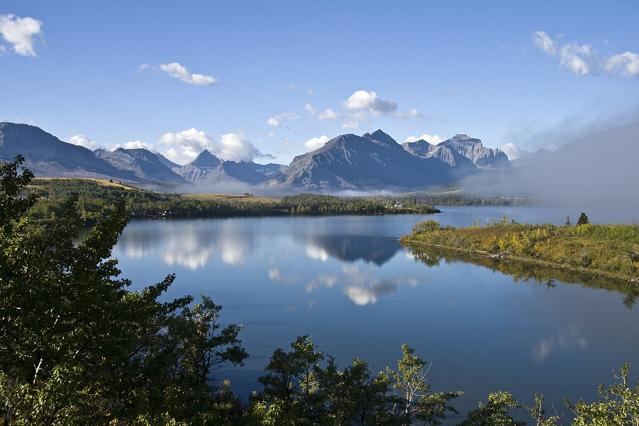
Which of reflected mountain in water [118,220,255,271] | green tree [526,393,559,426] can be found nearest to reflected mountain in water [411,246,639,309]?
reflected mountain in water [118,220,255,271]

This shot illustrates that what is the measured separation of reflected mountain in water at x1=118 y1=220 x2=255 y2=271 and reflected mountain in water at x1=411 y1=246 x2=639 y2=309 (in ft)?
179

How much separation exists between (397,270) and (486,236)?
156ft

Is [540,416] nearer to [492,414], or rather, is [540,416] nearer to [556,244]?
[492,414]

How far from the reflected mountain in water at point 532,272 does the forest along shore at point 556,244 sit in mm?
2923

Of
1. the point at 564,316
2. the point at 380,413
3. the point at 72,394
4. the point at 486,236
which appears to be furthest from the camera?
the point at 486,236

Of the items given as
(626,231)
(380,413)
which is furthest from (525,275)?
(380,413)

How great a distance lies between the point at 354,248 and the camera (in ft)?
495

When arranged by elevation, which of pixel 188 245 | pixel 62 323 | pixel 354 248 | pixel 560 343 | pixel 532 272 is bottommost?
pixel 560 343

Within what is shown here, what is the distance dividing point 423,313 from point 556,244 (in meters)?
69.0

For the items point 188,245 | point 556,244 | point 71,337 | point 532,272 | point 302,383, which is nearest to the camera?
point 71,337

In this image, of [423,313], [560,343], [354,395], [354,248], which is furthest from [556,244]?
[354,395]

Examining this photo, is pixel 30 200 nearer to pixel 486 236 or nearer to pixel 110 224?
pixel 110 224

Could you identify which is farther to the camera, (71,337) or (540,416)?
(540,416)

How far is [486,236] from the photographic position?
484 ft
